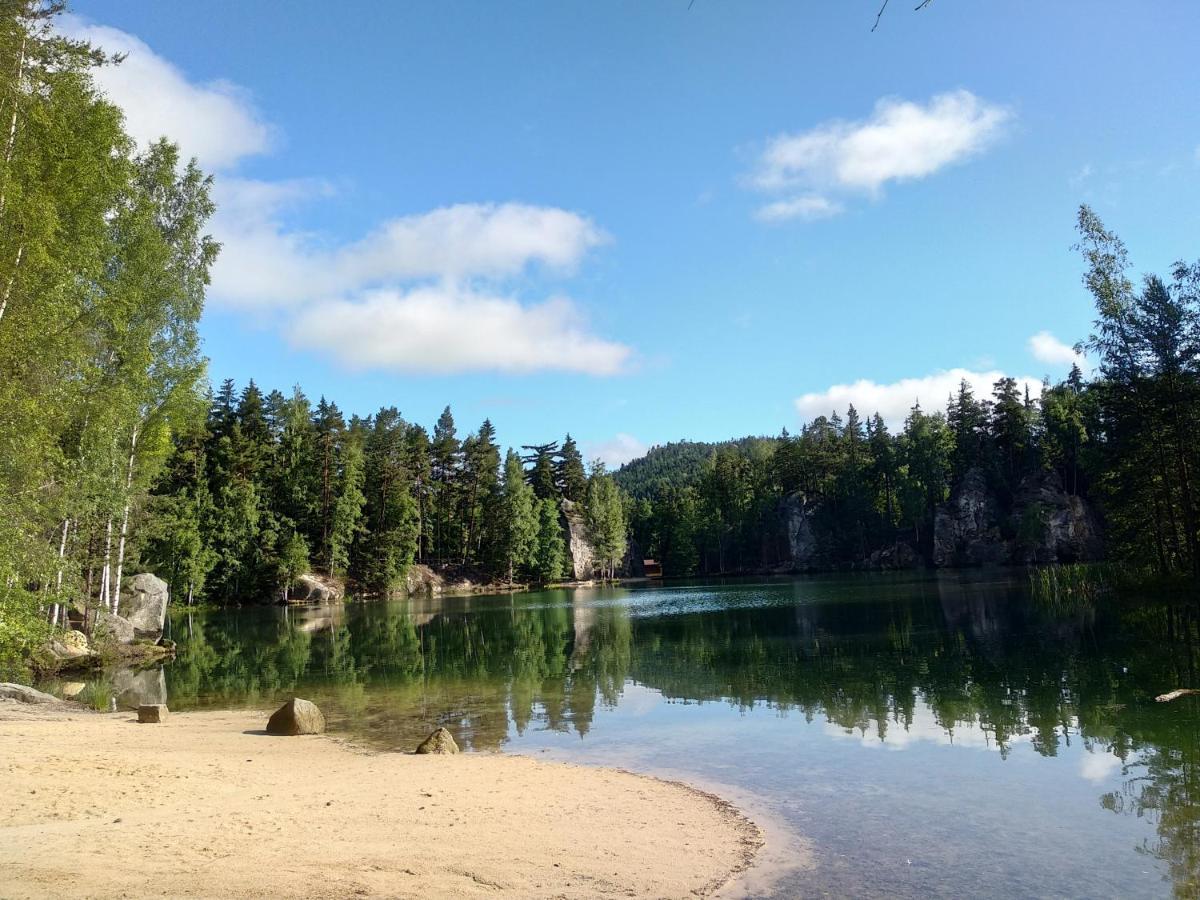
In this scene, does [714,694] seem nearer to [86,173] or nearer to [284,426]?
[86,173]

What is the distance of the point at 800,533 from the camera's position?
4461 inches

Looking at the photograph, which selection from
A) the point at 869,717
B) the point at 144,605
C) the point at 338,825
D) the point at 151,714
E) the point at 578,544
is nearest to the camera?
the point at 338,825

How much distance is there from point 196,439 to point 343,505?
48.1 feet

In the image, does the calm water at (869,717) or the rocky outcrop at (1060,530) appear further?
the rocky outcrop at (1060,530)

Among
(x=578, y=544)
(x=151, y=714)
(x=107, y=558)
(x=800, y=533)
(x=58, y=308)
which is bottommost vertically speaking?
(x=151, y=714)

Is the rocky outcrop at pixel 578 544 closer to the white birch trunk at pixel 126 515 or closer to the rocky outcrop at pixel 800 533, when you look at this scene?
the rocky outcrop at pixel 800 533

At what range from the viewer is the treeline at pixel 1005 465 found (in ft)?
111

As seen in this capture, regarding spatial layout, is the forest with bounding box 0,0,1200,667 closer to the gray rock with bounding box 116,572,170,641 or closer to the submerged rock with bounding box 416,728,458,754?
the gray rock with bounding box 116,572,170,641

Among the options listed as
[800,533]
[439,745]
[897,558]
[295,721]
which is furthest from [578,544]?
[439,745]

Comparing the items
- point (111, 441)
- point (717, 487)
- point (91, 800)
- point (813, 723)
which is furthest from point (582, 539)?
point (91, 800)

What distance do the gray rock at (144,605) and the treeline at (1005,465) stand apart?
45.4 meters

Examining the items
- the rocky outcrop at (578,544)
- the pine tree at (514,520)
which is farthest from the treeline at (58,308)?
the rocky outcrop at (578,544)

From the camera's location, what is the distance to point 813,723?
15.1 metres

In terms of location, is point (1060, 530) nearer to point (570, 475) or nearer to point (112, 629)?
point (570, 475)
